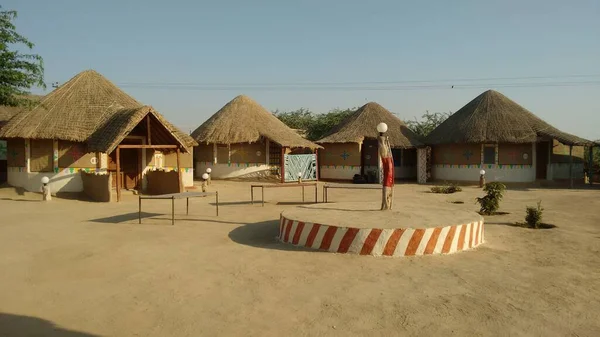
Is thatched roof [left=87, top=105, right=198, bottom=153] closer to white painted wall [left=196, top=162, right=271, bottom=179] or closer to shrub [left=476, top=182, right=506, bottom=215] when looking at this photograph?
white painted wall [left=196, top=162, right=271, bottom=179]

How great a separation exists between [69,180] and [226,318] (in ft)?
47.4

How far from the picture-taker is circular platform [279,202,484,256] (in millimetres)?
6723

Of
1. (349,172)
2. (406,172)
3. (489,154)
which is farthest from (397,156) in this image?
(489,154)

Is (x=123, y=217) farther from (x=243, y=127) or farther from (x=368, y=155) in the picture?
(x=368, y=155)

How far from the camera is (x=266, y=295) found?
5.05 meters

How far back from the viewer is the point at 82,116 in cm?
1695

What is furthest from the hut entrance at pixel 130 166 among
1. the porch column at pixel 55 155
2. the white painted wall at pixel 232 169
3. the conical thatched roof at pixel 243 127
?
the white painted wall at pixel 232 169

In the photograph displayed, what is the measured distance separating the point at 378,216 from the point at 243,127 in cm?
1812

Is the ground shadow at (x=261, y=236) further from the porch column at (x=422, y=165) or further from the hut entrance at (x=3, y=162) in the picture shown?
the porch column at (x=422, y=165)

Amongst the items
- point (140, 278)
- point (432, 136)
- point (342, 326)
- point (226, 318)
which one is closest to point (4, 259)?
point (140, 278)

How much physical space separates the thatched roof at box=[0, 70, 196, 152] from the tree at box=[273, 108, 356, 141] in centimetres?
1824

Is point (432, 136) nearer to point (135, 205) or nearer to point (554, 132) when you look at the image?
point (554, 132)

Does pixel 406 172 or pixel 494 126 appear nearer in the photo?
pixel 494 126

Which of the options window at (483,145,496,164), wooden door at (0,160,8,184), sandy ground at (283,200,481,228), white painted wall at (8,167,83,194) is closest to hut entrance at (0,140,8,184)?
wooden door at (0,160,8,184)
